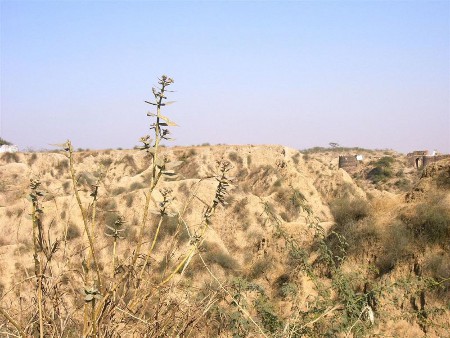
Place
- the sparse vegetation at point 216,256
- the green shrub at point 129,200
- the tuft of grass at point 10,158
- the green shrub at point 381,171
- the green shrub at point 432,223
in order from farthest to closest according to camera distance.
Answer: the green shrub at point 381,171 < the tuft of grass at point 10,158 < the green shrub at point 129,200 < the green shrub at point 432,223 < the sparse vegetation at point 216,256

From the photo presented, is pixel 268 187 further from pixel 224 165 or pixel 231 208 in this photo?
pixel 224 165

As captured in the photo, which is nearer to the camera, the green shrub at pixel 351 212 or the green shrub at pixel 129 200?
the green shrub at pixel 351 212

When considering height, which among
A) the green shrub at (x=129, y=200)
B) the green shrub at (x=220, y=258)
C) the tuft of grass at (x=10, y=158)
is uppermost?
the tuft of grass at (x=10, y=158)

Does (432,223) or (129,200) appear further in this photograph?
(129,200)

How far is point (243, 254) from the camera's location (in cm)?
1897

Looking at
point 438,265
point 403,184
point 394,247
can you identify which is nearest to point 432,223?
point 394,247

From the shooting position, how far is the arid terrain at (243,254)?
1819mm

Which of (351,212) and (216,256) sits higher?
(351,212)

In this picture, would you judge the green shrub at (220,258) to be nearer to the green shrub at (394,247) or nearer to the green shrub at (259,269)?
the green shrub at (259,269)

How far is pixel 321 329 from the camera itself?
449cm

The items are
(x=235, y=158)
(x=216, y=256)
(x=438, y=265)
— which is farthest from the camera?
(x=235, y=158)

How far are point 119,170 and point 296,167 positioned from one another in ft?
45.3

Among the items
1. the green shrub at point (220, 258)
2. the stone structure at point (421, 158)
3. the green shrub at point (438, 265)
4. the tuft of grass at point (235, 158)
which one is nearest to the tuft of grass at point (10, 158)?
the tuft of grass at point (235, 158)

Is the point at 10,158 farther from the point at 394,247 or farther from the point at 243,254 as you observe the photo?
the point at 394,247
